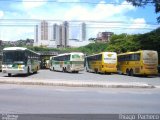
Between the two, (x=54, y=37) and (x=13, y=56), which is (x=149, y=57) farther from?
(x=54, y=37)

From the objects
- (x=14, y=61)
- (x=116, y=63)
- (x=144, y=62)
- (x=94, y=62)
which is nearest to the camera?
(x=14, y=61)

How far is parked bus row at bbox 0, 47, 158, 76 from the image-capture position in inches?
1425

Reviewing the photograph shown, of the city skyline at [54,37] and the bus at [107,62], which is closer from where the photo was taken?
the bus at [107,62]

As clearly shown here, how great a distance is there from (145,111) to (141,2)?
3239cm

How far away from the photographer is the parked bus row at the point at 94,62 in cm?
3619

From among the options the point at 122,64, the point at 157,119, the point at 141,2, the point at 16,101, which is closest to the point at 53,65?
the point at 122,64

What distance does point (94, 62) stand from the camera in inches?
2132

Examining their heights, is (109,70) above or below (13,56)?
below

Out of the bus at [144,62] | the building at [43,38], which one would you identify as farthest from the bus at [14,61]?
the building at [43,38]

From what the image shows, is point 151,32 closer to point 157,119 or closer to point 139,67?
point 139,67

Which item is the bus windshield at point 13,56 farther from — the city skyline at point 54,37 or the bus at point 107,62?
the city skyline at point 54,37

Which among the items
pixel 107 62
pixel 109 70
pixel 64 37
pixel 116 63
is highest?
pixel 64 37

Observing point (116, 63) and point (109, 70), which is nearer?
point (109, 70)

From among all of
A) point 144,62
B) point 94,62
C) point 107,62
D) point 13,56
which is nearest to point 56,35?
point 94,62
